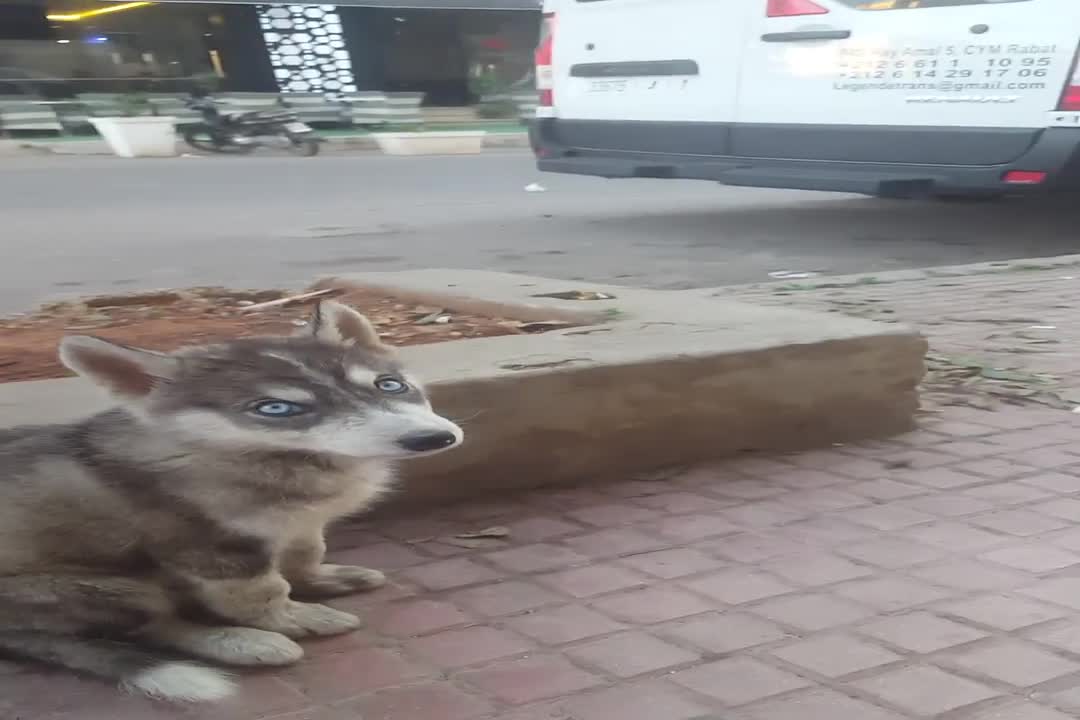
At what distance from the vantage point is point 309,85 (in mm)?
24766

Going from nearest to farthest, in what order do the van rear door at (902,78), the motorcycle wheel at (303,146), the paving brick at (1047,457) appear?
the paving brick at (1047,457) → the van rear door at (902,78) → the motorcycle wheel at (303,146)

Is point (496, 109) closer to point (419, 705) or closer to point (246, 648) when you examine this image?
point (246, 648)

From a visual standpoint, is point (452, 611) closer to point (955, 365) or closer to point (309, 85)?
point (955, 365)

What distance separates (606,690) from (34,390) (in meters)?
1.79

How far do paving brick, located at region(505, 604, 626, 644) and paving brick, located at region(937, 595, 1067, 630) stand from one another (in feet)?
2.57

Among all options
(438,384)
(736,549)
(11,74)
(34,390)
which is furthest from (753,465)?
(11,74)

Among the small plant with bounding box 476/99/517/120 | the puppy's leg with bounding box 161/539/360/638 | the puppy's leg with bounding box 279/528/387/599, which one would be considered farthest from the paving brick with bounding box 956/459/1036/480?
the small plant with bounding box 476/99/517/120

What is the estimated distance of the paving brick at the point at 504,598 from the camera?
276 cm

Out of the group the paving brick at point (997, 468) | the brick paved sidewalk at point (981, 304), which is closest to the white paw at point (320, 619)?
the paving brick at point (997, 468)

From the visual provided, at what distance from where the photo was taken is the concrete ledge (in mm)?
3373

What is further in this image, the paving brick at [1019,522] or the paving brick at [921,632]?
the paving brick at [1019,522]

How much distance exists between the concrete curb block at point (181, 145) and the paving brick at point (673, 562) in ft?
65.7

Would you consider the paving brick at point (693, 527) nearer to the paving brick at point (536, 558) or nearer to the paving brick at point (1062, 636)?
the paving brick at point (536, 558)

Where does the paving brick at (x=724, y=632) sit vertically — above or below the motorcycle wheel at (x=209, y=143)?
below
